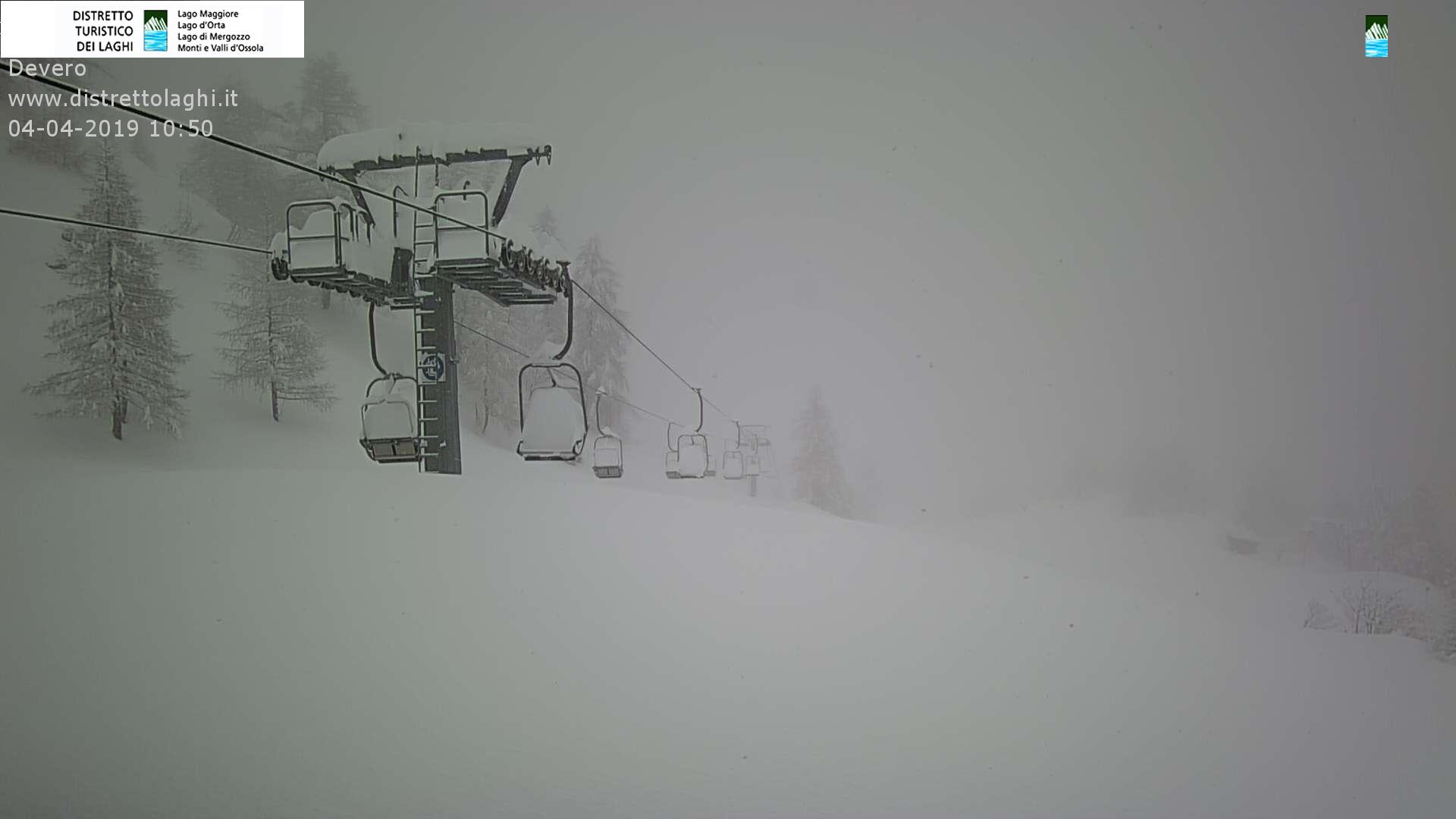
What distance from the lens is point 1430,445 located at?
5324 mm

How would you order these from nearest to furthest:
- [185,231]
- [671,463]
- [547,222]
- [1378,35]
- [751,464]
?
[671,463] → [751,464] → [547,222] → [1378,35] → [185,231]

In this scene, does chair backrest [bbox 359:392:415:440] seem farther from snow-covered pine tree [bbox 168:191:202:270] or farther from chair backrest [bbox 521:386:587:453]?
snow-covered pine tree [bbox 168:191:202:270]

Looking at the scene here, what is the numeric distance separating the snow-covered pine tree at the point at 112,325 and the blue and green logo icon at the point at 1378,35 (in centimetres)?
776

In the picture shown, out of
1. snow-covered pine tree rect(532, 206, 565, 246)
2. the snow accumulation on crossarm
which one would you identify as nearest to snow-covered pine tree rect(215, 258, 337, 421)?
snow-covered pine tree rect(532, 206, 565, 246)

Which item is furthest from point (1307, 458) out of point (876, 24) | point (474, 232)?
point (474, 232)

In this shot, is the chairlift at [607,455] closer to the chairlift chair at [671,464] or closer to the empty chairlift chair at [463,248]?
the chairlift chair at [671,464]

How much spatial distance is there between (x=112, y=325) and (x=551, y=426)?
3.47 metres

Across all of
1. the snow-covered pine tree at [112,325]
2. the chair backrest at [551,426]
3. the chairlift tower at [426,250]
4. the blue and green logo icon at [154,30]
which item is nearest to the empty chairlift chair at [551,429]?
the chair backrest at [551,426]

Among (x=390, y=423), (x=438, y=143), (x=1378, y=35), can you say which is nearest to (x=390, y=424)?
(x=390, y=423)

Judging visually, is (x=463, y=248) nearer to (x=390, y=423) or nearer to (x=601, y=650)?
(x=390, y=423)

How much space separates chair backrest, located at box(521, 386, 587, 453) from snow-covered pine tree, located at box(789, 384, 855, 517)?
5.61 feet

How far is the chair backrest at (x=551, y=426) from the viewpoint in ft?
11.8

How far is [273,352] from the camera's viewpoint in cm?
542

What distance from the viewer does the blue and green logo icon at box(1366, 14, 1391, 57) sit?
5.15 meters
